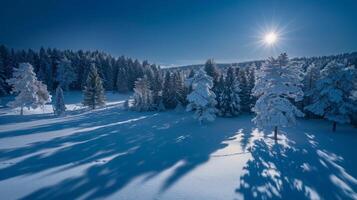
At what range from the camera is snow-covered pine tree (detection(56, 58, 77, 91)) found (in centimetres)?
7569

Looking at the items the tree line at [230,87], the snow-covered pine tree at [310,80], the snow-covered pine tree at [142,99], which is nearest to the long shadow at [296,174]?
the tree line at [230,87]

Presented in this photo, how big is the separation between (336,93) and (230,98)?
1868 centimetres

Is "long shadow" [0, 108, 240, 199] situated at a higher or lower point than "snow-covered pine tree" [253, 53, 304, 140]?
lower

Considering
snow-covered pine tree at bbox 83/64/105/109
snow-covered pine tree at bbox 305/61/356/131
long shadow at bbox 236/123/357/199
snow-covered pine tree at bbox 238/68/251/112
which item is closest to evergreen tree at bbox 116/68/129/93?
snow-covered pine tree at bbox 83/64/105/109

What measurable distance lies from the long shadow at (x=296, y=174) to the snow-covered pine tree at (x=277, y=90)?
3477 mm

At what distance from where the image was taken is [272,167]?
18078 mm

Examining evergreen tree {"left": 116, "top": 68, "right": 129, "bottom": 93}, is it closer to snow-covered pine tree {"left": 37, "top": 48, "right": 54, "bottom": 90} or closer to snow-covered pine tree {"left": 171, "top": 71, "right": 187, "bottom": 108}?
snow-covered pine tree {"left": 37, "top": 48, "right": 54, "bottom": 90}

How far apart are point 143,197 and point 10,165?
12.1 m

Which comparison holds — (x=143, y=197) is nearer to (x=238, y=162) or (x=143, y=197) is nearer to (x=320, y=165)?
(x=238, y=162)

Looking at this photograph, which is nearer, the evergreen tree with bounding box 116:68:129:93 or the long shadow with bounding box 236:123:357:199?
the long shadow with bounding box 236:123:357:199

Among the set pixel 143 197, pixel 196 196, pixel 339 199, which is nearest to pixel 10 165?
pixel 143 197

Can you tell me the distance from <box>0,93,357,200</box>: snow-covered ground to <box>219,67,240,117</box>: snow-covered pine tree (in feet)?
41.7

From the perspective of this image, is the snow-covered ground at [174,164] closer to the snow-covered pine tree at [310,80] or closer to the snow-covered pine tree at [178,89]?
the snow-covered pine tree at [310,80]

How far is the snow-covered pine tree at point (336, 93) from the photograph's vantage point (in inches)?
1246
